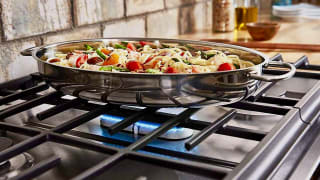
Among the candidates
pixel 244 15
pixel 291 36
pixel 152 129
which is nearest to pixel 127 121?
pixel 152 129

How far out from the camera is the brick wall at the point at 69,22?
39.4 inches

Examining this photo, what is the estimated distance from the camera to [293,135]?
70 centimetres

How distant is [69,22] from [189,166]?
752 mm

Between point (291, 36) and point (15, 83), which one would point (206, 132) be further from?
point (291, 36)

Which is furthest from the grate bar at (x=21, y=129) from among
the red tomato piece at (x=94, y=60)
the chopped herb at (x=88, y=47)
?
the chopped herb at (x=88, y=47)

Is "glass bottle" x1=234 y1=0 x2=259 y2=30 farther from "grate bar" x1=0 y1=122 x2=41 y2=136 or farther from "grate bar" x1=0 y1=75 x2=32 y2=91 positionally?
"grate bar" x1=0 y1=122 x2=41 y2=136

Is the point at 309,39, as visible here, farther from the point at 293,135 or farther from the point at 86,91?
the point at 86,91

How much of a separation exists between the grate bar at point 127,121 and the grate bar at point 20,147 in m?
0.10

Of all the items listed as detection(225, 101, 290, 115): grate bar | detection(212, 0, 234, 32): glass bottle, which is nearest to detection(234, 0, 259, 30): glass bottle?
detection(212, 0, 234, 32): glass bottle

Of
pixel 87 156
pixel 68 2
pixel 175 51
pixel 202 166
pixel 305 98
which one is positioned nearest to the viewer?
pixel 202 166

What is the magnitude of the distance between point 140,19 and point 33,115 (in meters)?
0.73

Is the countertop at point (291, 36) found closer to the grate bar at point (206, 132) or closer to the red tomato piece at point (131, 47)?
the red tomato piece at point (131, 47)

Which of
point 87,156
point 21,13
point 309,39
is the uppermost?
point 21,13

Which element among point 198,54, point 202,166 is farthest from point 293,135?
point 198,54
